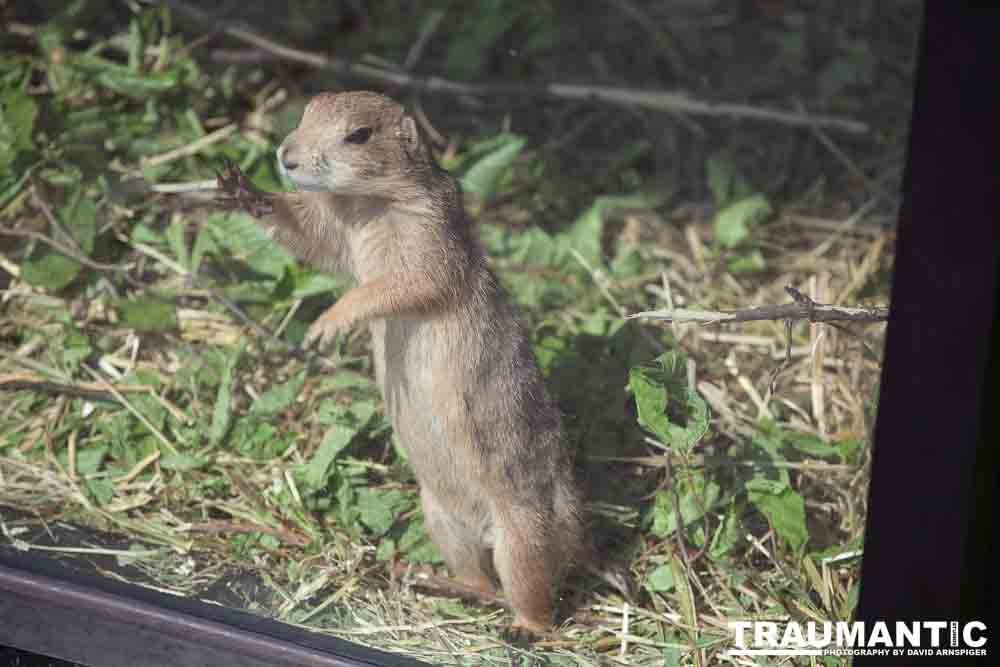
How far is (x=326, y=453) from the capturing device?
114 inches

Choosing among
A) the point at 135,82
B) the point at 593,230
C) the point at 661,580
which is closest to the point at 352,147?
the point at 661,580

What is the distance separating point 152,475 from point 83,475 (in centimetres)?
17

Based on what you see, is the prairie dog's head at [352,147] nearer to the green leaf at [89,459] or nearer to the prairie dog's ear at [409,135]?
the prairie dog's ear at [409,135]

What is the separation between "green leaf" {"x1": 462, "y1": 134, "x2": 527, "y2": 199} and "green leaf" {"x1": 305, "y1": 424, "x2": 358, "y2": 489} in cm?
110

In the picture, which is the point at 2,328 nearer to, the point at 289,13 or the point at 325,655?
the point at 325,655

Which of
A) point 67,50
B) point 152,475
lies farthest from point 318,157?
point 67,50

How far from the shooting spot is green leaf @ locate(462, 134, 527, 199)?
3738mm

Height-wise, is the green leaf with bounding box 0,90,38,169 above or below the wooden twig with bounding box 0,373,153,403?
above

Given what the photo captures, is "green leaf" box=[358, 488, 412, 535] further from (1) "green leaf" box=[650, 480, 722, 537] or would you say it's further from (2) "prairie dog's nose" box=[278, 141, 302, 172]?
(2) "prairie dog's nose" box=[278, 141, 302, 172]

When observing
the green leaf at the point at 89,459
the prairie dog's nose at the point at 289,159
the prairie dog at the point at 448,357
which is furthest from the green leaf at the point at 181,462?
the prairie dog's nose at the point at 289,159

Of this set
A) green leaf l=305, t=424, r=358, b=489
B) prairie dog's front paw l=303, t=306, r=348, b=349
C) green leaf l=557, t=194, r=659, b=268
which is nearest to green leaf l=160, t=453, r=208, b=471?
green leaf l=305, t=424, r=358, b=489

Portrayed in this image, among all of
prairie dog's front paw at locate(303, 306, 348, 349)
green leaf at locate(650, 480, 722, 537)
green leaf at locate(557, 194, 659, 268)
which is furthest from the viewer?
green leaf at locate(557, 194, 659, 268)


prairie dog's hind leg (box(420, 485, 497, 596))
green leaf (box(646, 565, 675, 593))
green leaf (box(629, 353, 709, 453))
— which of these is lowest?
green leaf (box(646, 565, 675, 593))

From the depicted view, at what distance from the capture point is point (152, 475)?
2.97 metres
